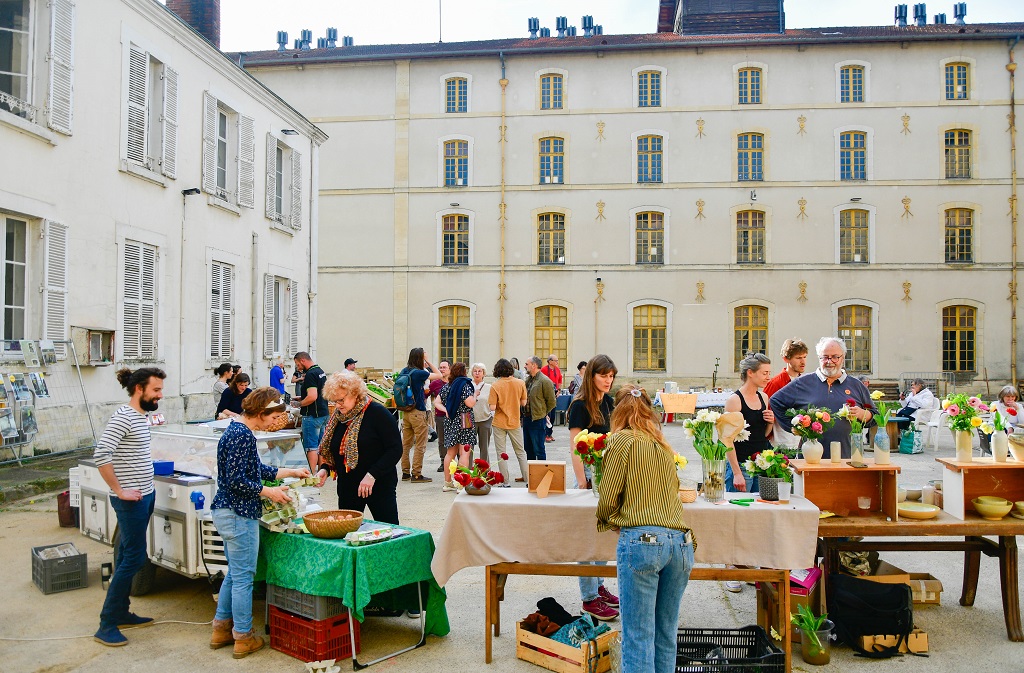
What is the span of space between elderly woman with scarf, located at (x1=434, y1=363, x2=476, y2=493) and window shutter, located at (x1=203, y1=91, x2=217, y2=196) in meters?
6.55

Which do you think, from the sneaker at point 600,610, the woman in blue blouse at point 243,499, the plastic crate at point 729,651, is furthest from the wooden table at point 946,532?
the woman in blue blouse at point 243,499

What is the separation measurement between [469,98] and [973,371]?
18443 millimetres

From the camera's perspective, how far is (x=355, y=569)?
177 inches

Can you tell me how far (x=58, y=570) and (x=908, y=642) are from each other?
19.1 ft

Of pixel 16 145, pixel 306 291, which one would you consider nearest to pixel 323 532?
pixel 16 145

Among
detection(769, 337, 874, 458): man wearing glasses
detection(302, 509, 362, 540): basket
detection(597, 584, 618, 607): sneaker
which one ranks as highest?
detection(769, 337, 874, 458): man wearing glasses

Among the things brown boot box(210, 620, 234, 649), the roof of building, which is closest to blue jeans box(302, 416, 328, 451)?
brown boot box(210, 620, 234, 649)

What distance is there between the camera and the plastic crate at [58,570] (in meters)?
5.80

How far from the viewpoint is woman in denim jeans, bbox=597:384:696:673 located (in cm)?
374

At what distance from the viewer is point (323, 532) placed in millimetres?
4695

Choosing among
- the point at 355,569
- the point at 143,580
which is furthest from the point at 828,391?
the point at 143,580

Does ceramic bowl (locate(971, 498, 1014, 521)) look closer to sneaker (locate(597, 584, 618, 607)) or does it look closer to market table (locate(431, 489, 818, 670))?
market table (locate(431, 489, 818, 670))

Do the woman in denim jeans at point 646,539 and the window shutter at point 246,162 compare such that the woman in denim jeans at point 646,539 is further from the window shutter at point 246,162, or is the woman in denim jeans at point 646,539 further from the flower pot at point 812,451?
the window shutter at point 246,162

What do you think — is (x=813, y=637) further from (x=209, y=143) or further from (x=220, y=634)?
(x=209, y=143)
